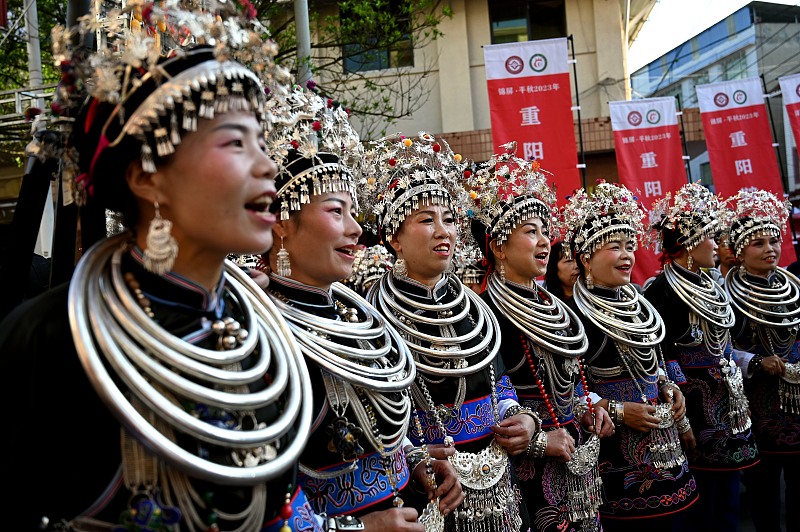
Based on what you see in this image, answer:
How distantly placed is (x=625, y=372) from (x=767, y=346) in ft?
7.24

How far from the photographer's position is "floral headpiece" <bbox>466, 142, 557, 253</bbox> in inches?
167

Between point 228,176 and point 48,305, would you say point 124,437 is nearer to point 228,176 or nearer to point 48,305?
point 48,305

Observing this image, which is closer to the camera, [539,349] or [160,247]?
[160,247]

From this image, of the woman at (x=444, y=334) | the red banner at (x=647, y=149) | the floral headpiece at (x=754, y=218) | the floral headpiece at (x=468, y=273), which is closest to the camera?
the woman at (x=444, y=334)

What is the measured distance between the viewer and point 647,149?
Answer: 33.9ft

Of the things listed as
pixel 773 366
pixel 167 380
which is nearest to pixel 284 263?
pixel 167 380

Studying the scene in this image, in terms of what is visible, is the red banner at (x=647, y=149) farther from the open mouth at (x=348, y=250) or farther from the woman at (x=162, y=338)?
the woman at (x=162, y=338)

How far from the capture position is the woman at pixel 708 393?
5.45m

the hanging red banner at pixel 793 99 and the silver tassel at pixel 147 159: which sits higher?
the hanging red banner at pixel 793 99

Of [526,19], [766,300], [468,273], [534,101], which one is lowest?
[766,300]

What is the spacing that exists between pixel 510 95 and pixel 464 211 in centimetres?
498

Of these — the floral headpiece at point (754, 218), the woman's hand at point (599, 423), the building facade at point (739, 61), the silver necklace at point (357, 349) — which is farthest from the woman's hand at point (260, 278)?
the building facade at point (739, 61)

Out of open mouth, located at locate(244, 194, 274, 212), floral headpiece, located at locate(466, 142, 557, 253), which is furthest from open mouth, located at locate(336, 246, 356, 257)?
floral headpiece, located at locate(466, 142, 557, 253)

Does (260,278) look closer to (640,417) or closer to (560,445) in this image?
(560,445)
